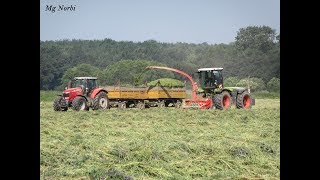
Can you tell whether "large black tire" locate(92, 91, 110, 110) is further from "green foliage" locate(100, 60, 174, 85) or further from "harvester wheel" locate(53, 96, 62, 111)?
"green foliage" locate(100, 60, 174, 85)

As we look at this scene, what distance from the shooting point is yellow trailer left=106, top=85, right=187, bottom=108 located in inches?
724

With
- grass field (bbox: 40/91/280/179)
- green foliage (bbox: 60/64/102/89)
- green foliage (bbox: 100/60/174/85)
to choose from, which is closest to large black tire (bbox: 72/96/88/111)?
grass field (bbox: 40/91/280/179)

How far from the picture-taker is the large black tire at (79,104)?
16.0 m

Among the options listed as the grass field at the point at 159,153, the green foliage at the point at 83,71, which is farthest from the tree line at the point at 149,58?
the grass field at the point at 159,153

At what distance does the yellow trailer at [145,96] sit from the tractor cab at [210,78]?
3.11 metres

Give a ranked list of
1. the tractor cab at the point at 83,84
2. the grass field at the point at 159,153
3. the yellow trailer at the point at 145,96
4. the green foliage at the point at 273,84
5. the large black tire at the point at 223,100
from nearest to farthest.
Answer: the grass field at the point at 159,153, the large black tire at the point at 223,100, the tractor cab at the point at 83,84, the yellow trailer at the point at 145,96, the green foliage at the point at 273,84

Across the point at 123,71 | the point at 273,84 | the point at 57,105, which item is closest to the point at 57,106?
the point at 57,105

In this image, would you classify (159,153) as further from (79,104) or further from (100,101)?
(100,101)

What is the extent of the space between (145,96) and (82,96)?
3.40 m

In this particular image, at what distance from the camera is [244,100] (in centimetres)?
1778

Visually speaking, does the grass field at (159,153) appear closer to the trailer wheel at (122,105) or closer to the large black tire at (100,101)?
the large black tire at (100,101)

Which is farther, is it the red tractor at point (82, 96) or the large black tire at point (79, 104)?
the red tractor at point (82, 96)
